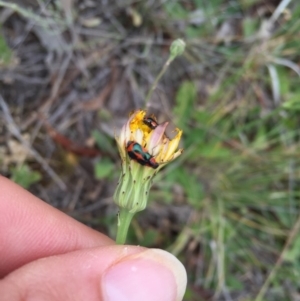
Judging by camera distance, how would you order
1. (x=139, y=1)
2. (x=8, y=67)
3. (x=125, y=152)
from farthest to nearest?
(x=139, y=1) < (x=8, y=67) < (x=125, y=152)

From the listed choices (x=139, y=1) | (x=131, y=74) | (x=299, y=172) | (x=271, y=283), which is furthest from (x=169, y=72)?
(x=271, y=283)

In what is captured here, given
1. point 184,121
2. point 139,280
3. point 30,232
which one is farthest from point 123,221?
point 184,121

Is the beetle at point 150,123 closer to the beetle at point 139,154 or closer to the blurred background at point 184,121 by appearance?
the beetle at point 139,154

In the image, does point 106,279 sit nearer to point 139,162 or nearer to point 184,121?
point 139,162

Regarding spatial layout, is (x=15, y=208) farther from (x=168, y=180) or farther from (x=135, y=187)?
(x=168, y=180)

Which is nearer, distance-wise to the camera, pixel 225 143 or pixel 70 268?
pixel 70 268
